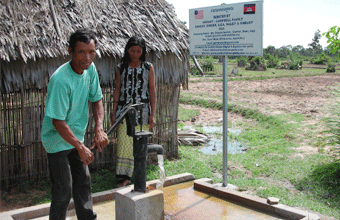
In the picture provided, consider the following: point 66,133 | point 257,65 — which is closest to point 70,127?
point 66,133

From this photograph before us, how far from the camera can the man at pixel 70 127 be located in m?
2.57

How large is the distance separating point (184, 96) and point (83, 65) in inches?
441

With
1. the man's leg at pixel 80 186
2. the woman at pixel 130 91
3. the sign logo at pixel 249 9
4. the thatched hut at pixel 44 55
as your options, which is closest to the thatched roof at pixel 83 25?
the thatched hut at pixel 44 55

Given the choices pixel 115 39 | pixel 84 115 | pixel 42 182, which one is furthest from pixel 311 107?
pixel 84 115

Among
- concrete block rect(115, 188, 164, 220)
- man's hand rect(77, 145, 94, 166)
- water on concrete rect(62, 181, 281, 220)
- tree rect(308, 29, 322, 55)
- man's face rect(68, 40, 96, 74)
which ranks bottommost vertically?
water on concrete rect(62, 181, 281, 220)

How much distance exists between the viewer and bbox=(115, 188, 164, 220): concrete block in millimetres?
3139

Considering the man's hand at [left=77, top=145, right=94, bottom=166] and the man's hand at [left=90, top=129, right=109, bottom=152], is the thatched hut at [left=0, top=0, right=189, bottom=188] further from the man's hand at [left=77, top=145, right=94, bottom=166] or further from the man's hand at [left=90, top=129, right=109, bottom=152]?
the man's hand at [left=77, top=145, right=94, bottom=166]

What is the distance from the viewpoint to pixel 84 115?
2.88m

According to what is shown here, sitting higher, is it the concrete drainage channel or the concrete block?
A: the concrete block

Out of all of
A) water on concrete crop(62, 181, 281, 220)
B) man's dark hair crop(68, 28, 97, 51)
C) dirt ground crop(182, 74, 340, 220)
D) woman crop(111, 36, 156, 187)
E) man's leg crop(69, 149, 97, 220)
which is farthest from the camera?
dirt ground crop(182, 74, 340, 220)

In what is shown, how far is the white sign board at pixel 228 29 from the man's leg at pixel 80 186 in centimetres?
224

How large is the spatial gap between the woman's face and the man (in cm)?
125

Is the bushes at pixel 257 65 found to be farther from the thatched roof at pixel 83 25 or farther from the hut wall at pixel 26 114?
the hut wall at pixel 26 114

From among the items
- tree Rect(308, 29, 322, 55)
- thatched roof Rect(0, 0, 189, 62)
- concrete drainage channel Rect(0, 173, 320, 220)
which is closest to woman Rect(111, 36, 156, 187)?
concrete drainage channel Rect(0, 173, 320, 220)
